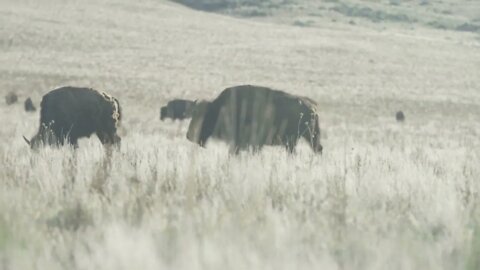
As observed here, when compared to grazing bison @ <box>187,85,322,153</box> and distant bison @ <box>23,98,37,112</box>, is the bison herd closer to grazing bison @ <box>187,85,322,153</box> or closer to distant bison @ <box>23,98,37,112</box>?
grazing bison @ <box>187,85,322,153</box>

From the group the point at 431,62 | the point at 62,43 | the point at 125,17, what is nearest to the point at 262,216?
the point at 62,43

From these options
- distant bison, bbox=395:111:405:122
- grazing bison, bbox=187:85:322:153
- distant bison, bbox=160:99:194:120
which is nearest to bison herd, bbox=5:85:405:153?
grazing bison, bbox=187:85:322:153

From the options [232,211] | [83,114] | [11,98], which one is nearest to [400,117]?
[11,98]

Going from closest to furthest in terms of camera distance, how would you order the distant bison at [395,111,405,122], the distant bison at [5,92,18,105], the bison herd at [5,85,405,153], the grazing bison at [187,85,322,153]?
the bison herd at [5,85,405,153] → the grazing bison at [187,85,322,153] → the distant bison at [5,92,18,105] → the distant bison at [395,111,405,122]

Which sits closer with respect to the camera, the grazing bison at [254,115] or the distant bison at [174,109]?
the grazing bison at [254,115]

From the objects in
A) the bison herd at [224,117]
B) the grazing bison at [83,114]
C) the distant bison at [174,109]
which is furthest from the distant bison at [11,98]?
the grazing bison at [83,114]

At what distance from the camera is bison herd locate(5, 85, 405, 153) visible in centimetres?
1059

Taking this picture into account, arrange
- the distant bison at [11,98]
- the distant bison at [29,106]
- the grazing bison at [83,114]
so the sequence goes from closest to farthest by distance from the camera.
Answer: the grazing bison at [83,114] → the distant bison at [29,106] → the distant bison at [11,98]

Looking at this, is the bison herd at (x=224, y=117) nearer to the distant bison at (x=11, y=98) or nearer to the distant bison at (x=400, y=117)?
the distant bison at (x=11, y=98)

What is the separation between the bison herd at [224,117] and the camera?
417 inches

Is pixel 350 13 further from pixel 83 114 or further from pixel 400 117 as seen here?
pixel 83 114

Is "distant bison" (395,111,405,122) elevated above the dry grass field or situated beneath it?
situated beneath

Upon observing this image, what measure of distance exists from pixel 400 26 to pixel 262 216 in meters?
94.5

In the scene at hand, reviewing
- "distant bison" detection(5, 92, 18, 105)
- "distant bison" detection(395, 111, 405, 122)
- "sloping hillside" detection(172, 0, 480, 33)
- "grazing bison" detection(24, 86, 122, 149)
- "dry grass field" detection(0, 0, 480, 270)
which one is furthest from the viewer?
"sloping hillside" detection(172, 0, 480, 33)
